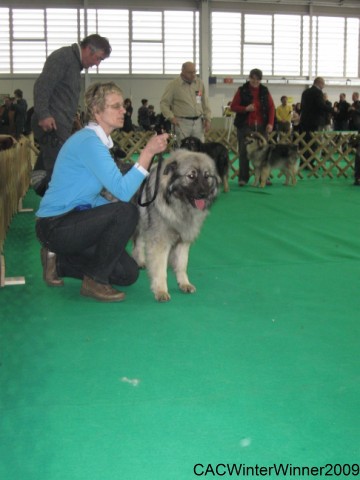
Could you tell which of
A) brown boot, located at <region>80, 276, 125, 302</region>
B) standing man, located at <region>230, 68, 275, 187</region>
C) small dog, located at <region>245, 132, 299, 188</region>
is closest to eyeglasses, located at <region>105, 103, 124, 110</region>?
brown boot, located at <region>80, 276, 125, 302</region>

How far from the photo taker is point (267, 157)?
29.4 ft

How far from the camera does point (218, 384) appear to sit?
2170 millimetres

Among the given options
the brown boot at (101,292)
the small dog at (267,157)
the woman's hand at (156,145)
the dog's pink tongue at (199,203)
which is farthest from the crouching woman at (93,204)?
the small dog at (267,157)

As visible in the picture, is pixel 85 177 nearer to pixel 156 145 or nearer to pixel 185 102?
pixel 156 145

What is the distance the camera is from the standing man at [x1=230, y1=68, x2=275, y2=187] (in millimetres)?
8445

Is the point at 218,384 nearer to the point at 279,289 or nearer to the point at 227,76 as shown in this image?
the point at 279,289

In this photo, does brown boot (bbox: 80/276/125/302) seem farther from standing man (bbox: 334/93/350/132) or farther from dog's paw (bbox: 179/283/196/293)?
standing man (bbox: 334/93/350/132)

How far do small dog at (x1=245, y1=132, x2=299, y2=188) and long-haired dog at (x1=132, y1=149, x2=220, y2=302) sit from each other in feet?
18.5

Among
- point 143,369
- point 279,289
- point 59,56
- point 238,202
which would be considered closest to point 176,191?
point 279,289

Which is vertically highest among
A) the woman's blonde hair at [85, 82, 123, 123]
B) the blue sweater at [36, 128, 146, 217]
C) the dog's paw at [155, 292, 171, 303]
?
the woman's blonde hair at [85, 82, 123, 123]

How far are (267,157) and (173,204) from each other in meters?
5.99

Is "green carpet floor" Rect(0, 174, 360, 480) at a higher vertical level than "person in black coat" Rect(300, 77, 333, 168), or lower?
lower

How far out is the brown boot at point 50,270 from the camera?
3549mm

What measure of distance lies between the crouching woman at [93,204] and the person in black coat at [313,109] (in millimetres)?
7892
